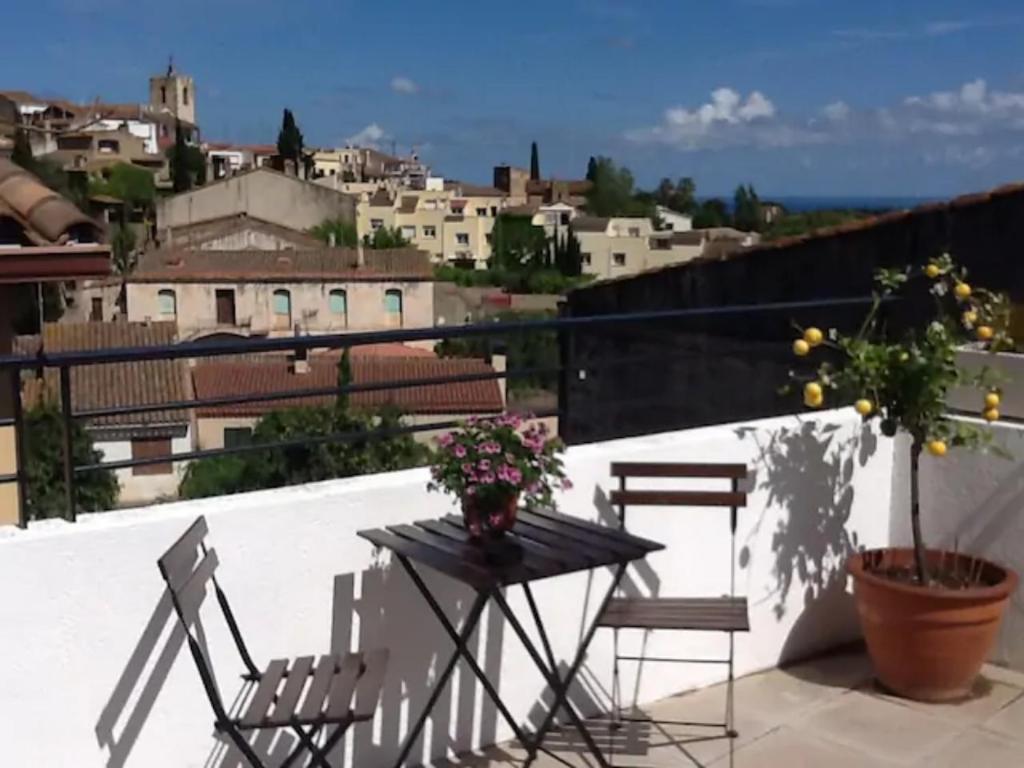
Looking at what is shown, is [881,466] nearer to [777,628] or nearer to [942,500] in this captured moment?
[942,500]

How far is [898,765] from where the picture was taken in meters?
3.49

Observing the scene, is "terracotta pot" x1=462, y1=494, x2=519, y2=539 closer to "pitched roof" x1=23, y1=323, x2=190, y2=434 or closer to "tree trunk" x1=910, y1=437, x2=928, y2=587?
"tree trunk" x1=910, y1=437, x2=928, y2=587

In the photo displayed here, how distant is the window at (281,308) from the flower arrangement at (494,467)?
135 ft

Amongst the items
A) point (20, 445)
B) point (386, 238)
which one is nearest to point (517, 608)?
point (20, 445)

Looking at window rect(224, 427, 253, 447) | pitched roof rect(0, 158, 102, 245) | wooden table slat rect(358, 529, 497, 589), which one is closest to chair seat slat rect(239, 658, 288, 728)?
wooden table slat rect(358, 529, 497, 589)

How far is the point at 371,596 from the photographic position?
3.38 meters

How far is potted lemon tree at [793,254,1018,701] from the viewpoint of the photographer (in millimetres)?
3793

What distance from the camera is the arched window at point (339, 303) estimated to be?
43.6 meters

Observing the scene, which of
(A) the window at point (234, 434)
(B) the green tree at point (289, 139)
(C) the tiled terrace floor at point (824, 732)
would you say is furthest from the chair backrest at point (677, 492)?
(B) the green tree at point (289, 139)

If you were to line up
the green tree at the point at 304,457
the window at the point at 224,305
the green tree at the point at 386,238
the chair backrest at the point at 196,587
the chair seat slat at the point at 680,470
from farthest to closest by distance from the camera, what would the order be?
the green tree at the point at 386,238, the window at the point at 224,305, the green tree at the point at 304,457, the chair seat slat at the point at 680,470, the chair backrest at the point at 196,587

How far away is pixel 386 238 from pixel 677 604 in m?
58.8

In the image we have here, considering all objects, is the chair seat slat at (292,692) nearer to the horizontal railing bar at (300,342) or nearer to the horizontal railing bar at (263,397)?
the horizontal railing bar at (263,397)

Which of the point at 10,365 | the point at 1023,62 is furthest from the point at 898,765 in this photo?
the point at 1023,62

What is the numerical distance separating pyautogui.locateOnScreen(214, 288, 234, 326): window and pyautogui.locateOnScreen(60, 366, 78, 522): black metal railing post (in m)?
41.3
